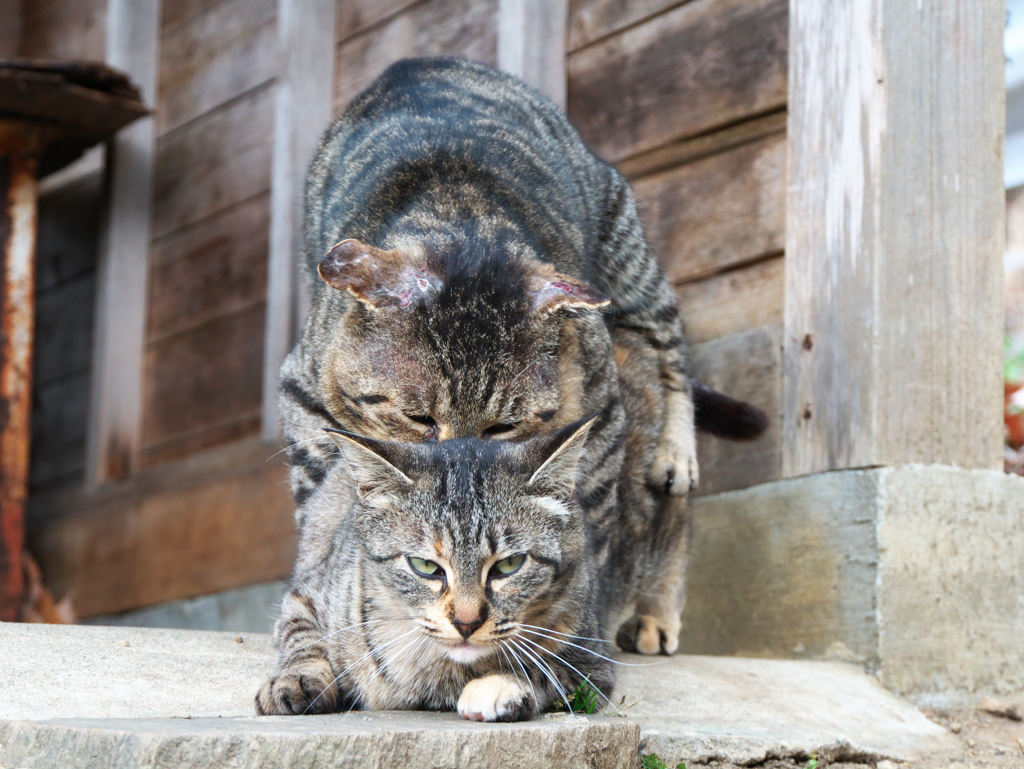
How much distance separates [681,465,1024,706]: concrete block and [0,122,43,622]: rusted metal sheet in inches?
130

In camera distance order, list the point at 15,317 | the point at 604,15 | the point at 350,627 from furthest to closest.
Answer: the point at 15,317, the point at 604,15, the point at 350,627

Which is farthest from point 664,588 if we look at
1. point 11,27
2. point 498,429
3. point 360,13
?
point 11,27

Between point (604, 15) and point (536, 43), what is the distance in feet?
0.84

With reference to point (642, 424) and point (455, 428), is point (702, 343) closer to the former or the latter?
point (642, 424)

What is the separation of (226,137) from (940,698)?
12.9ft

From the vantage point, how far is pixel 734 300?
3943mm

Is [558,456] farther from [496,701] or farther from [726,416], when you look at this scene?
[726,416]

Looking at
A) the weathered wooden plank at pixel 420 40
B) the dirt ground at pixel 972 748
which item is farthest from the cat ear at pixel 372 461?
the weathered wooden plank at pixel 420 40

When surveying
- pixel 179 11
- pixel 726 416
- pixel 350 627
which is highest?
pixel 179 11

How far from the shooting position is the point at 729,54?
3941 mm

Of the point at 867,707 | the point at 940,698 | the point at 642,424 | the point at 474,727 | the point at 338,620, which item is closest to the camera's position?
the point at 474,727

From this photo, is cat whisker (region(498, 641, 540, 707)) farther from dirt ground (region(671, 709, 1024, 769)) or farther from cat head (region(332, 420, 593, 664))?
dirt ground (region(671, 709, 1024, 769))

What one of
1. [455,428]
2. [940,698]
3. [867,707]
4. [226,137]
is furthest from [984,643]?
[226,137]

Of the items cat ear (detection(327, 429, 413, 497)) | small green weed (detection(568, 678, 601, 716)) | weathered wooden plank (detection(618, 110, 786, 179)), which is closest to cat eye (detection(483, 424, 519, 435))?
cat ear (detection(327, 429, 413, 497))
